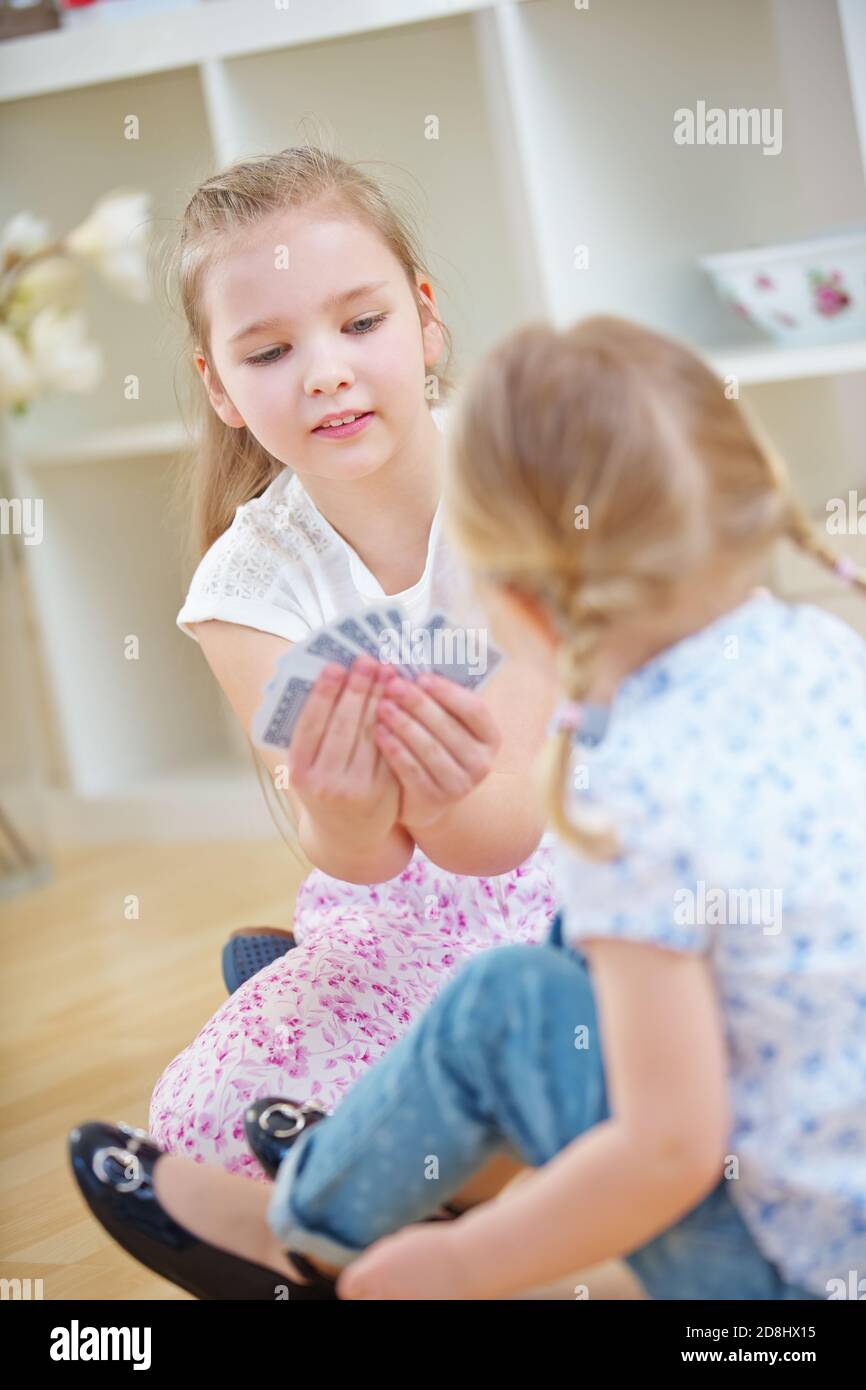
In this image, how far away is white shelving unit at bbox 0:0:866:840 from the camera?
1.98 meters

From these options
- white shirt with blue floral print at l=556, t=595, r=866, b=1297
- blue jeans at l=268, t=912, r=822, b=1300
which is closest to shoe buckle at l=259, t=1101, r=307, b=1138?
blue jeans at l=268, t=912, r=822, b=1300

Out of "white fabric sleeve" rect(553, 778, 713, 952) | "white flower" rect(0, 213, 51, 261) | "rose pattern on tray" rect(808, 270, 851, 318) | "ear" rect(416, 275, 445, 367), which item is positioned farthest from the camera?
"white flower" rect(0, 213, 51, 261)

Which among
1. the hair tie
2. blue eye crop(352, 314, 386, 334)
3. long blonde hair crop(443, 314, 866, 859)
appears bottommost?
the hair tie

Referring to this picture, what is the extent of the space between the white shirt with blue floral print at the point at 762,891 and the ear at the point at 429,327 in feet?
1.99

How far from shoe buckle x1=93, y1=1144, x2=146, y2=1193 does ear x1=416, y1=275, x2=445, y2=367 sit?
0.66 metres

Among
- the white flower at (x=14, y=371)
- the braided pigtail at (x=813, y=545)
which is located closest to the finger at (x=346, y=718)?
the braided pigtail at (x=813, y=545)

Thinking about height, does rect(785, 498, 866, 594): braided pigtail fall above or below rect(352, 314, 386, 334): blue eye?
below

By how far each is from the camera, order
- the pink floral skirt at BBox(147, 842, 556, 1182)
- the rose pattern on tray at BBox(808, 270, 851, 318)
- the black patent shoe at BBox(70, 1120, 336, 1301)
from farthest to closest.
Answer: the rose pattern on tray at BBox(808, 270, 851, 318)
the pink floral skirt at BBox(147, 842, 556, 1182)
the black patent shoe at BBox(70, 1120, 336, 1301)

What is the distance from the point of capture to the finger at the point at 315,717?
0.96 m

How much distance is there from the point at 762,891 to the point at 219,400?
728 millimetres

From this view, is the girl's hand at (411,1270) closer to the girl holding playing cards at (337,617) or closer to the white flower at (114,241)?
the girl holding playing cards at (337,617)

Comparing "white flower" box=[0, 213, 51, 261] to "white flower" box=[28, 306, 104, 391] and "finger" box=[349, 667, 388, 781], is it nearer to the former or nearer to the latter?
"white flower" box=[28, 306, 104, 391]
